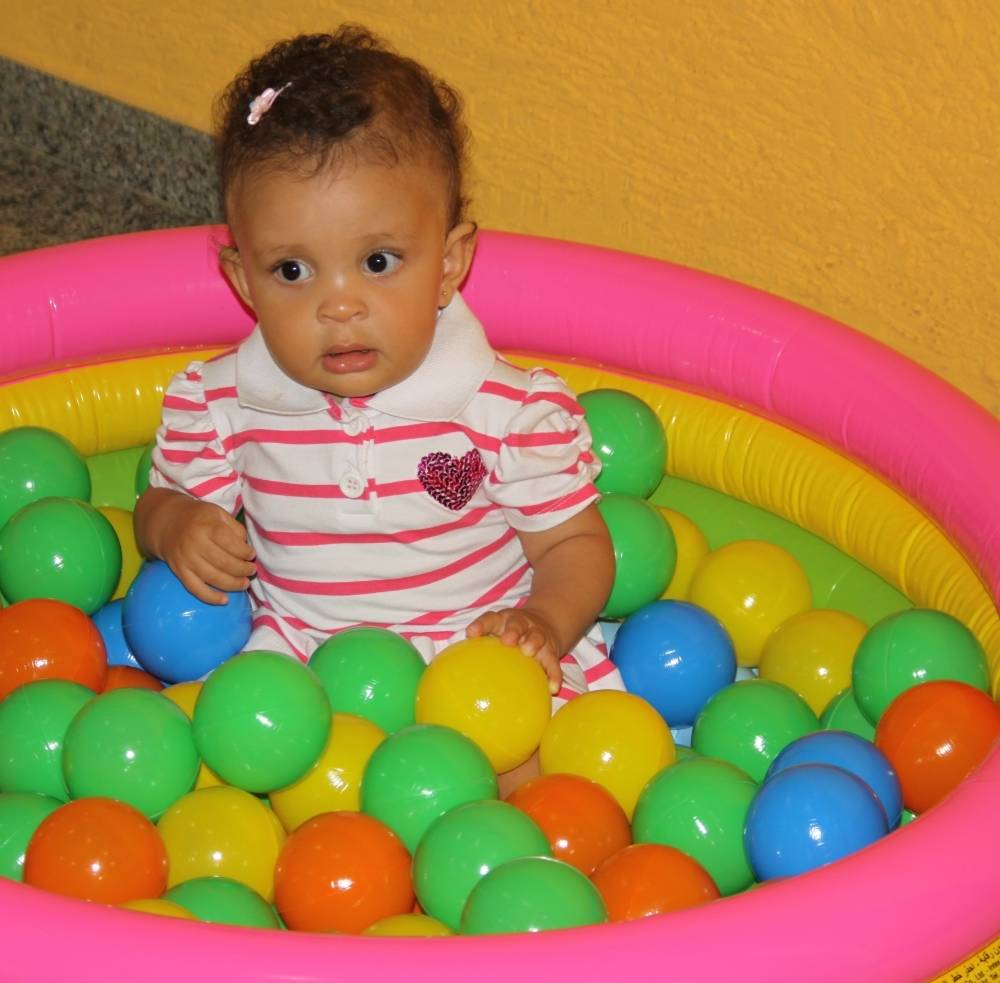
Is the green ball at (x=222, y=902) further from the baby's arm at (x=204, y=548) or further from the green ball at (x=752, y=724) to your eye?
the green ball at (x=752, y=724)

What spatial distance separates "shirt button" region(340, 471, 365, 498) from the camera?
55.7 inches

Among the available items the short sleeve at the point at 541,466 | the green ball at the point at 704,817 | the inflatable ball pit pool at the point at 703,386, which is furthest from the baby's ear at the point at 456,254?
the green ball at the point at 704,817

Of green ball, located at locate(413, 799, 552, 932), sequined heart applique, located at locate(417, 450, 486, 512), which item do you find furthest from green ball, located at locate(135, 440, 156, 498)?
green ball, located at locate(413, 799, 552, 932)

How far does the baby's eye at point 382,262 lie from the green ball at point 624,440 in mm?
386

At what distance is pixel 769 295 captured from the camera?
67.0 inches

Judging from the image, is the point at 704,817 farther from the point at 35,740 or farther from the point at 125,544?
the point at 125,544

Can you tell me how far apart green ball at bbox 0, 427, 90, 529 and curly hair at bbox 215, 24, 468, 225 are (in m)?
0.42

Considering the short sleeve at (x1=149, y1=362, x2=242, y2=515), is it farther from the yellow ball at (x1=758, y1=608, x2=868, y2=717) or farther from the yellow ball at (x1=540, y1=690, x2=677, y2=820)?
the yellow ball at (x1=758, y1=608, x2=868, y2=717)

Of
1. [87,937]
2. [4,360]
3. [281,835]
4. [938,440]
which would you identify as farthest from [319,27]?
[87,937]

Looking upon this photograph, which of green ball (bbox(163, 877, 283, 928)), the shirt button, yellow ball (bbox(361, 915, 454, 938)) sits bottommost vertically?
yellow ball (bbox(361, 915, 454, 938))

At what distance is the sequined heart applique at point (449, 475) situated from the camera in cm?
142

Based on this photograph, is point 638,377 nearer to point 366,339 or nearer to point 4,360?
point 366,339

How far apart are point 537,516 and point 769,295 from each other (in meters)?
0.42

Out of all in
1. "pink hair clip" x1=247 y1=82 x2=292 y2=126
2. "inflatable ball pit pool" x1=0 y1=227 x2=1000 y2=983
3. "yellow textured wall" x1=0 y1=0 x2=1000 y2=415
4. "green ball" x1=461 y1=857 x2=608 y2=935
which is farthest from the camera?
"yellow textured wall" x1=0 y1=0 x2=1000 y2=415
